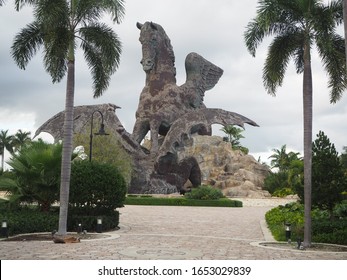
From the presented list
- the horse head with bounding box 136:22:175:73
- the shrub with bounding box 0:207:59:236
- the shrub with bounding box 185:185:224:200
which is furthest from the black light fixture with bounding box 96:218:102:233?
the horse head with bounding box 136:22:175:73

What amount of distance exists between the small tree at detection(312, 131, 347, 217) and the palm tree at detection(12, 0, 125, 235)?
7.11 m

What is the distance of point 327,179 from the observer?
14.0 meters

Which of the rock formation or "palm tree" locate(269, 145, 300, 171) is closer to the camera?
the rock formation

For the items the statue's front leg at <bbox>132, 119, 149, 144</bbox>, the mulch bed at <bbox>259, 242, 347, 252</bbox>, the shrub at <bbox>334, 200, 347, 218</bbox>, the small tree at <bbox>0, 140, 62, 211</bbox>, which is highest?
the statue's front leg at <bbox>132, 119, 149, 144</bbox>

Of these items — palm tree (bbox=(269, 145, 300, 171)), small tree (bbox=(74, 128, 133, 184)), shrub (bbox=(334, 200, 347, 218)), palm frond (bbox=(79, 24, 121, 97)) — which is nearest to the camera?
palm frond (bbox=(79, 24, 121, 97))

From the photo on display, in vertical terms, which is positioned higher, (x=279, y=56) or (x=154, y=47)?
(x=154, y=47)

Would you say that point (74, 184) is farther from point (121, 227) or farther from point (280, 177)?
point (280, 177)

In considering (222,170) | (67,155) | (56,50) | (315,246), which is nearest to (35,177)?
(67,155)

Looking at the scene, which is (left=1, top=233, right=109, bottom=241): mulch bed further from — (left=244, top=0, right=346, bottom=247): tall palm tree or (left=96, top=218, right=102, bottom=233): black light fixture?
(left=244, top=0, right=346, bottom=247): tall palm tree

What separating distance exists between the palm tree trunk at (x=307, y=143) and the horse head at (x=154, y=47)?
29410 millimetres

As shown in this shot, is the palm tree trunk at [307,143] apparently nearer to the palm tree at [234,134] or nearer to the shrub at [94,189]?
the shrub at [94,189]

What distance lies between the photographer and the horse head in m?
41.6

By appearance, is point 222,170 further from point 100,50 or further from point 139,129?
point 100,50

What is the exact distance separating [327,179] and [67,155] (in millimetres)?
7693
